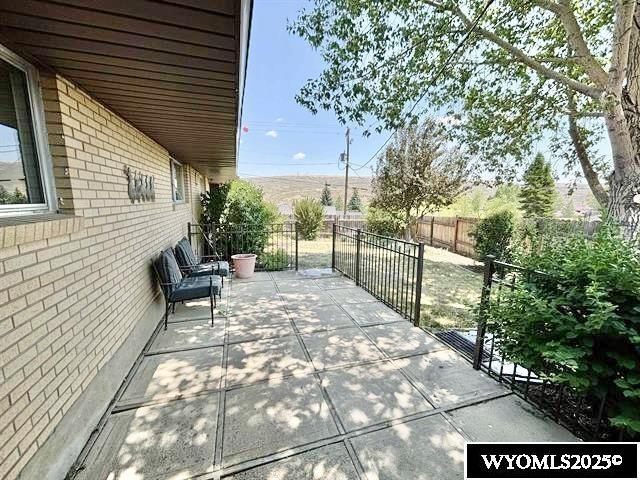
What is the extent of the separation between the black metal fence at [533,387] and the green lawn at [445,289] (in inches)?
10.6

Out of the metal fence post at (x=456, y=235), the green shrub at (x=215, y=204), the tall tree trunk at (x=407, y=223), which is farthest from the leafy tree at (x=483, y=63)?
the metal fence post at (x=456, y=235)

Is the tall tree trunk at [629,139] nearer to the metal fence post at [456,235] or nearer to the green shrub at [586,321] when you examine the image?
the green shrub at [586,321]

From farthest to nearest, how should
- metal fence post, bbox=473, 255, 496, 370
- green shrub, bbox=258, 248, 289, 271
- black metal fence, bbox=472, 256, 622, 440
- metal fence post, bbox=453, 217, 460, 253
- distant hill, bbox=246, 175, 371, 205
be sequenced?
→ distant hill, bbox=246, 175, 371, 205 → metal fence post, bbox=453, 217, 460, 253 → green shrub, bbox=258, 248, 289, 271 → metal fence post, bbox=473, 255, 496, 370 → black metal fence, bbox=472, 256, 622, 440

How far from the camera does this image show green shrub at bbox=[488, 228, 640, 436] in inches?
57.5

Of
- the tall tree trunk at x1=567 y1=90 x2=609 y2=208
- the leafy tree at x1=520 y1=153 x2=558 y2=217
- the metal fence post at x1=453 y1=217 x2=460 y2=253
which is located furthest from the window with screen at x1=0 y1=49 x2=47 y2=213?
the leafy tree at x1=520 y1=153 x2=558 y2=217

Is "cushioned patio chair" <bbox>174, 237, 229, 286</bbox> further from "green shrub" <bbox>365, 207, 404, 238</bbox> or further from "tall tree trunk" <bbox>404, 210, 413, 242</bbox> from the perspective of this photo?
"green shrub" <bbox>365, 207, 404, 238</bbox>

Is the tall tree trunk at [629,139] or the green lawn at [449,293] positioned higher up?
the tall tree trunk at [629,139]

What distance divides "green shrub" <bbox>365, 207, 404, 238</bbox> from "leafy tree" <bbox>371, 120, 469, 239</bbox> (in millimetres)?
517

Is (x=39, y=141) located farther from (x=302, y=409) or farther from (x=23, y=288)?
(x=302, y=409)

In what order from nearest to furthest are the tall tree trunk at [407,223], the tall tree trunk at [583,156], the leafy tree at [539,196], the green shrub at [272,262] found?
the tall tree trunk at [583,156]
the green shrub at [272,262]
the tall tree trunk at [407,223]
the leafy tree at [539,196]

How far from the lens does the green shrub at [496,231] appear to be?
7.70 m

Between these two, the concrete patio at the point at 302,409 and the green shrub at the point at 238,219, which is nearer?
the concrete patio at the point at 302,409

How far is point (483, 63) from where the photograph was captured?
184 inches

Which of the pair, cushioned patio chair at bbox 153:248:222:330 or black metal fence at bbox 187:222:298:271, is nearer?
cushioned patio chair at bbox 153:248:222:330
